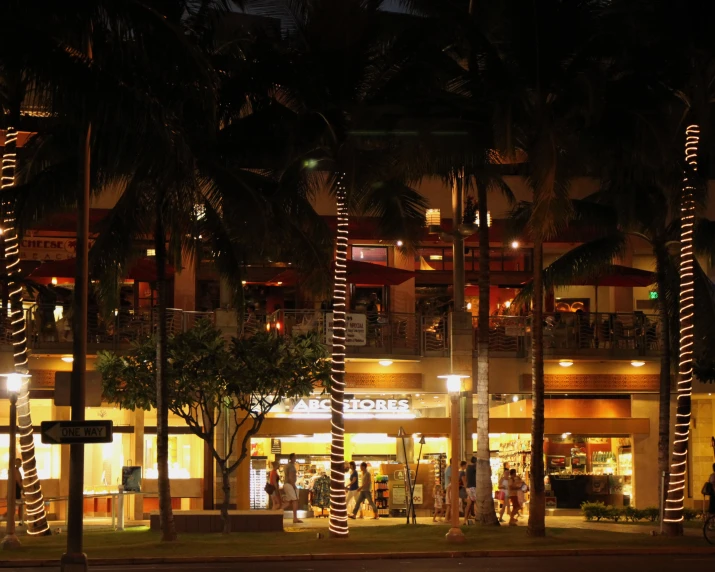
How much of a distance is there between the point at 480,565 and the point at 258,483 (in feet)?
50.0

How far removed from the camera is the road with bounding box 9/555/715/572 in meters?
18.8

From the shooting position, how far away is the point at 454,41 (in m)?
24.5

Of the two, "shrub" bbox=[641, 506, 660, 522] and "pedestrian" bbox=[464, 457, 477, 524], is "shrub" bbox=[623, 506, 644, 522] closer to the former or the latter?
"shrub" bbox=[641, 506, 660, 522]

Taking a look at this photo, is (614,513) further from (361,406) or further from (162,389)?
(162,389)

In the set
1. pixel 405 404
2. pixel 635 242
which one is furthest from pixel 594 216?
pixel 635 242

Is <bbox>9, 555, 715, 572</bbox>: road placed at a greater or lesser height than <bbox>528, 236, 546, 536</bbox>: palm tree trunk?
lesser

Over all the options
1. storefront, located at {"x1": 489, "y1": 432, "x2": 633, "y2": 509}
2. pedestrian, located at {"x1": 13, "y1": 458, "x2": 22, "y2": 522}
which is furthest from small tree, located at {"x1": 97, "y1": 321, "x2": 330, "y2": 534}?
storefront, located at {"x1": 489, "y1": 432, "x2": 633, "y2": 509}

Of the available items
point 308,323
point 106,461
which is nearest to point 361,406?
point 308,323

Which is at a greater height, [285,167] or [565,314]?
[285,167]

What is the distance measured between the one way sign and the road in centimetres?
446

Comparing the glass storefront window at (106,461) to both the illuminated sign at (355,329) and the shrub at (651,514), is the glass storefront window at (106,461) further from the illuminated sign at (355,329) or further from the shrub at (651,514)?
the shrub at (651,514)

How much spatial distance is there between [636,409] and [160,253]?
17785mm

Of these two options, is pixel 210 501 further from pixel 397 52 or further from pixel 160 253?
pixel 397 52

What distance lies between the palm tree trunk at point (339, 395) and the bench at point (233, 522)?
9.78 feet
